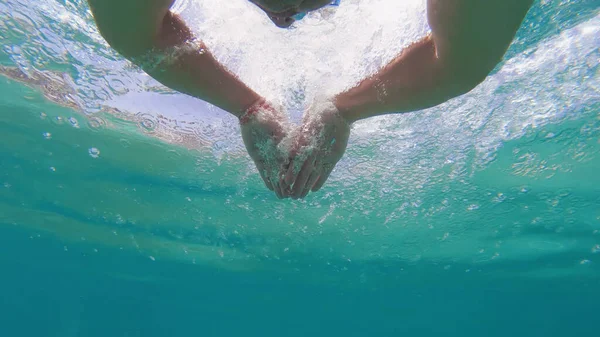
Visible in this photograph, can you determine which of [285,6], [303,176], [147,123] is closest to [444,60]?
[285,6]

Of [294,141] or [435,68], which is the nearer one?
[435,68]

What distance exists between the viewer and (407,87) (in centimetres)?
290

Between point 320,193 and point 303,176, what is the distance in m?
12.8

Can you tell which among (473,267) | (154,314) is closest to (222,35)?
(473,267)

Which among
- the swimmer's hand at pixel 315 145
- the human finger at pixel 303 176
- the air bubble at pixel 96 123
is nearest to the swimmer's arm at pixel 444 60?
the swimmer's hand at pixel 315 145

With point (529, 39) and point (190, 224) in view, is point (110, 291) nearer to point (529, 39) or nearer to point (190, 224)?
point (190, 224)

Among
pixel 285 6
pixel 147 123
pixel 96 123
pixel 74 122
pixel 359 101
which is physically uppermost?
pixel 147 123

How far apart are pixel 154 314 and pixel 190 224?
3996 cm

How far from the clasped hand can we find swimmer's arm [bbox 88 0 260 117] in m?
0.21

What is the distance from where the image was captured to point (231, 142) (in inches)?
481

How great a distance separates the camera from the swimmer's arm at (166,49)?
7.57 ft

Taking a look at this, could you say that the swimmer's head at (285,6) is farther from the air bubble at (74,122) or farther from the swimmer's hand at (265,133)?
the air bubble at (74,122)

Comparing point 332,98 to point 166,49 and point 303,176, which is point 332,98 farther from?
point 166,49

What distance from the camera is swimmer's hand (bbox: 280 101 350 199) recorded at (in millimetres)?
3238
